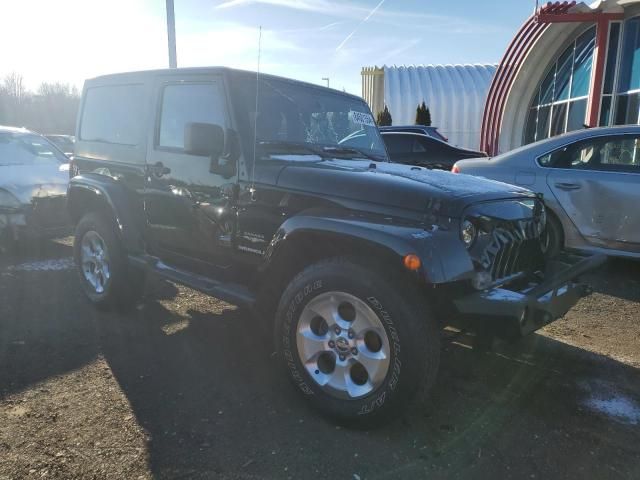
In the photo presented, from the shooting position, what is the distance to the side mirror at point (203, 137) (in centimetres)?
318

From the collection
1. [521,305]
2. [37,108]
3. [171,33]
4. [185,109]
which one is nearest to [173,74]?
[185,109]

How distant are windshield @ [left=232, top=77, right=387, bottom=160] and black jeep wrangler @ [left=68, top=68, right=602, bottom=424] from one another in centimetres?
1

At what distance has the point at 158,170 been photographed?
3.96 metres

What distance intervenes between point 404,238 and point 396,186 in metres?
0.42

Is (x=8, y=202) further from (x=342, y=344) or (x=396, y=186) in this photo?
(x=396, y=186)

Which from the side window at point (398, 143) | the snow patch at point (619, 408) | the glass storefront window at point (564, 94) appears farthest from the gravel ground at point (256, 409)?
the glass storefront window at point (564, 94)

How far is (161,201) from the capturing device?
3.97m

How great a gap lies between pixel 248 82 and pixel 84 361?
234 centimetres

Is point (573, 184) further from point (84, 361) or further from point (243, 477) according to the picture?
point (84, 361)

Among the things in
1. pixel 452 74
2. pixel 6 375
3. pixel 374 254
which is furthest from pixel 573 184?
pixel 452 74

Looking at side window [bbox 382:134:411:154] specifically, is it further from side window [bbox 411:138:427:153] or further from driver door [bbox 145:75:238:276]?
driver door [bbox 145:75:238:276]

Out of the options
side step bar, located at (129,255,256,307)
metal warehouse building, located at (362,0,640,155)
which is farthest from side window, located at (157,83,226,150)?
metal warehouse building, located at (362,0,640,155)

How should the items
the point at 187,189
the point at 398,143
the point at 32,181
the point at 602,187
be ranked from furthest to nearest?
the point at 398,143, the point at 32,181, the point at 602,187, the point at 187,189

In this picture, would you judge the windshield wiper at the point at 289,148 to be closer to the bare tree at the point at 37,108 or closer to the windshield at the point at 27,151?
the windshield at the point at 27,151
